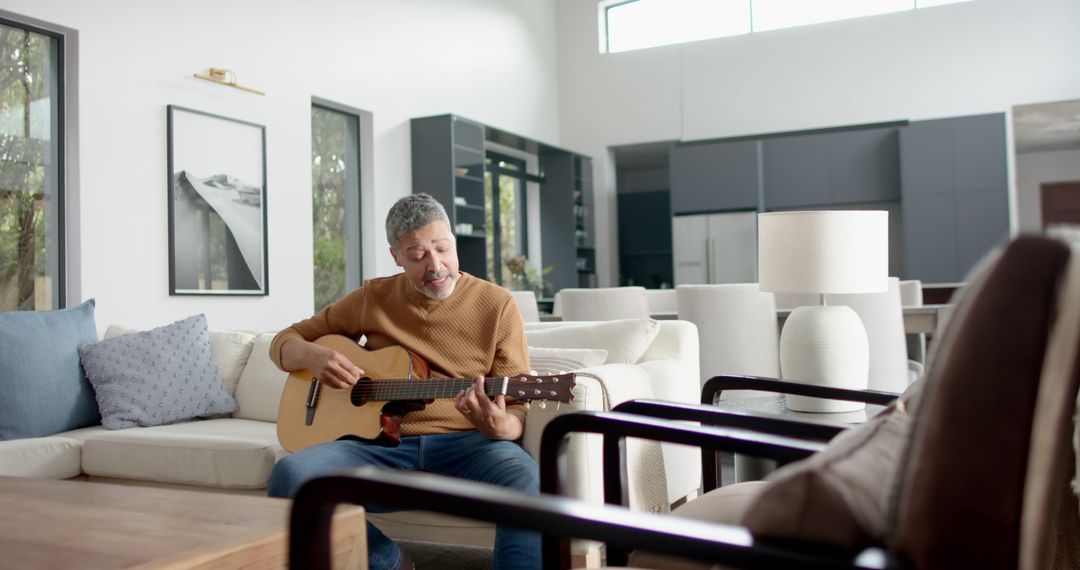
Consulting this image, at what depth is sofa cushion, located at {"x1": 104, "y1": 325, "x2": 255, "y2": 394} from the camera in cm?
338

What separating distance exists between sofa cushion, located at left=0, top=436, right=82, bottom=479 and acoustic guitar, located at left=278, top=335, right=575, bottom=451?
0.94 meters

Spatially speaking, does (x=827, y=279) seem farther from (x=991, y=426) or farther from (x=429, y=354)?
(x=991, y=426)

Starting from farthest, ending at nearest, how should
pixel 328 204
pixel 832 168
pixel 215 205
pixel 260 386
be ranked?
pixel 832 168, pixel 328 204, pixel 215 205, pixel 260 386

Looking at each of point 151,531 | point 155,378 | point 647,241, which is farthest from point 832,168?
point 151,531

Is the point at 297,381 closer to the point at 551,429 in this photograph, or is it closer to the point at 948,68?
the point at 551,429

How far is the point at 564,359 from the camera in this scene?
251cm

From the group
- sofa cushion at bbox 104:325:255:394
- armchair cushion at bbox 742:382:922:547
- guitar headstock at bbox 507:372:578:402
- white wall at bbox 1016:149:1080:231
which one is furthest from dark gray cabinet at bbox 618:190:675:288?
armchair cushion at bbox 742:382:922:547

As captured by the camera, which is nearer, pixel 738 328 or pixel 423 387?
pixel 423 387

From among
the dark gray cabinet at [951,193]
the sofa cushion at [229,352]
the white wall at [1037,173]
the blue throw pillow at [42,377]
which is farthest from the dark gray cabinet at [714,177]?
the blue throw pillow at [42,377]

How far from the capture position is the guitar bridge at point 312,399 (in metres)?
2.25

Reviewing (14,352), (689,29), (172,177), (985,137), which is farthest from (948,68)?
(14,352)

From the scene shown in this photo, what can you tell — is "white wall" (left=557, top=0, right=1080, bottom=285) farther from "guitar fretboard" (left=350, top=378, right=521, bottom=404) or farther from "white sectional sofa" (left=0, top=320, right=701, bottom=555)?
"guitar fretboard" (left=350, top=378, right=521, bottom=404)

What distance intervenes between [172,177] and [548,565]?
4.30 metres

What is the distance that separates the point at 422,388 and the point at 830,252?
48.1 inches
